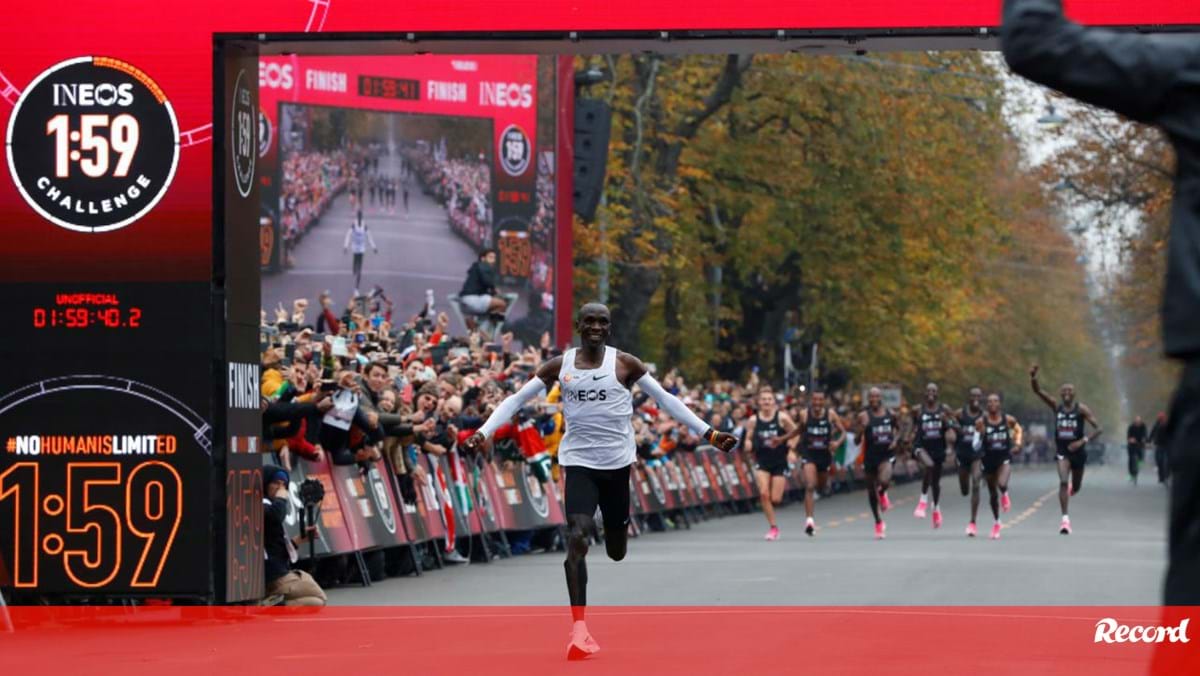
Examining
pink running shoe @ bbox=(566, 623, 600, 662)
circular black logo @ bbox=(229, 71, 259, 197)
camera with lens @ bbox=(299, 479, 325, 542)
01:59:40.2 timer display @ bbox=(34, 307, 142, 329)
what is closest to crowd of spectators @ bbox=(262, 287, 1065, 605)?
camera with lens @ bbox=(299, 479, 325, 542)

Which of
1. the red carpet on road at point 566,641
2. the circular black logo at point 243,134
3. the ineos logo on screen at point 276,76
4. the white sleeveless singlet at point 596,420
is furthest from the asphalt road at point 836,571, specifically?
the ineos logo on screen at point 276,76

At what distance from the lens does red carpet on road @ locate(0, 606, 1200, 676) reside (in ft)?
40.5

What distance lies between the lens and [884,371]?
2498 inches

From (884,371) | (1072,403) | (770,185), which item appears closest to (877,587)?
(1072,403)

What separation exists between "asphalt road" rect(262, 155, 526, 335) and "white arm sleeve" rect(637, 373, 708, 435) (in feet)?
74.1

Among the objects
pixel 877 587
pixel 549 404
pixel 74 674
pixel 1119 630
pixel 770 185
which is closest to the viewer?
pixel 74 674

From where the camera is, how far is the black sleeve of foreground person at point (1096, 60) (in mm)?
4598

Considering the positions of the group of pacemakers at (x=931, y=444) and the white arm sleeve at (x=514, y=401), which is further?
the group of pacemakers at (x=931, y=444)

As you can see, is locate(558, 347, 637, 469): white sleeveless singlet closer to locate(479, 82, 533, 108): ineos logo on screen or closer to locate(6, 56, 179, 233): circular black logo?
locate(6, 56, 179, 233): circular black logo

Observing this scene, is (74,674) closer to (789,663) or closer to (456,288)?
(789,663)

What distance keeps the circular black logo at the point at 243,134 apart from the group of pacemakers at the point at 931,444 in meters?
14.4

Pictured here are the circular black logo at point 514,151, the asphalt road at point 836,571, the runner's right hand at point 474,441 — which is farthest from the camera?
the circular black logo at point 514,151

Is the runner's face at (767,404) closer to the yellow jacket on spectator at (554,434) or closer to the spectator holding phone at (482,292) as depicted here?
the yellow jacket on spectator at (554,434)

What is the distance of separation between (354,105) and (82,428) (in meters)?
22.0
